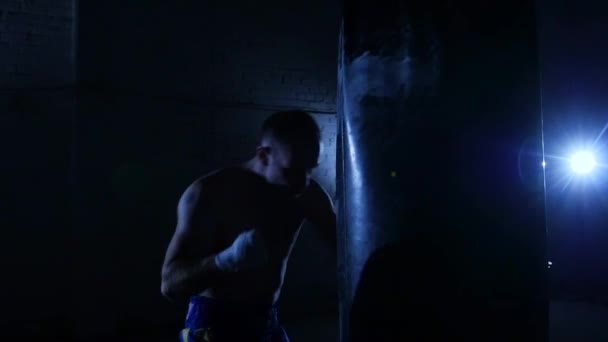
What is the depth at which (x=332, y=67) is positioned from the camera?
6.69 metres

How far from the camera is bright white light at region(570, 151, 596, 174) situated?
7570 millimetres

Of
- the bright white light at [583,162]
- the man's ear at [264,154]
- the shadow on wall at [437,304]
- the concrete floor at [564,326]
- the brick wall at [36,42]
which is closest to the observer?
the shadow on wall at [437,304]

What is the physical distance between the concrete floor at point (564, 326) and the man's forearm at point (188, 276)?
11.4 feet

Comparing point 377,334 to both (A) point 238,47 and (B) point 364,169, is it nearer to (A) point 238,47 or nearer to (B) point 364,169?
(B) point 364,169

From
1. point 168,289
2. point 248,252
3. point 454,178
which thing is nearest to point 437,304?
point 454,178

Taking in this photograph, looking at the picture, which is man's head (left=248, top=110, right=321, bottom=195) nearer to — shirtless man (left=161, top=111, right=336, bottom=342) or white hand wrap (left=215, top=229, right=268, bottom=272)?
shirtless man (left=161, top=111, right=336, bottom=342)

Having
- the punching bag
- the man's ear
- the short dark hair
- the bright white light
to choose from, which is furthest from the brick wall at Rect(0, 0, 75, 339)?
the bright white light

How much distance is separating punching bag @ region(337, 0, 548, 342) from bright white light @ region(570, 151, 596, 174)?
7.29 meters

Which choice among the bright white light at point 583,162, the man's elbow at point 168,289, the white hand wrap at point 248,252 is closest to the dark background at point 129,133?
the bright white light at point 583,162

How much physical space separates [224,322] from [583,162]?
7079 mm

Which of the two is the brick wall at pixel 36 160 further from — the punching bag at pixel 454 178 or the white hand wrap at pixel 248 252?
the punching bag at pixel 454 178

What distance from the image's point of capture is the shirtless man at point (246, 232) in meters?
1.95

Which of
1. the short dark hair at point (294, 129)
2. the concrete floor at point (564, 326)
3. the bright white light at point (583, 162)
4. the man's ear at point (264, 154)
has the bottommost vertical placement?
the concrete floor at point (564, 326)

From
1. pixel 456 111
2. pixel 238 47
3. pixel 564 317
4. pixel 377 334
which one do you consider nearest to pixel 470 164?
pixel 456 111
